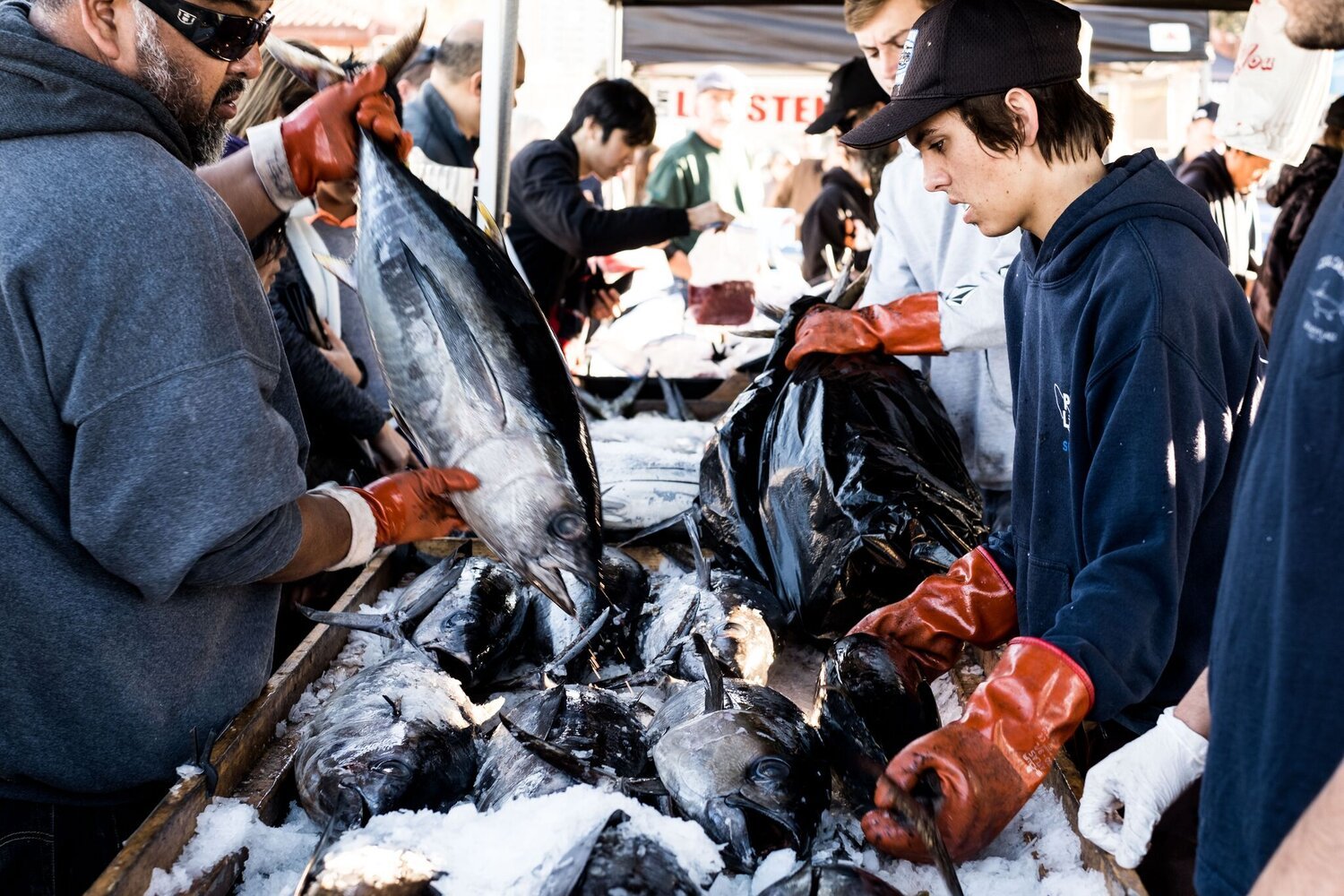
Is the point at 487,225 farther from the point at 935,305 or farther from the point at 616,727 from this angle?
the point at 935,305

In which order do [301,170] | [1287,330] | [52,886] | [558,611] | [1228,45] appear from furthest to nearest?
[1228,45] < [558,611] < [301,170] < [52,886] < [1287,330]

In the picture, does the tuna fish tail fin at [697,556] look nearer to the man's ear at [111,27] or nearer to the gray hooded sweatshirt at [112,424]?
the gray hooded sweatshirt at [112,424]

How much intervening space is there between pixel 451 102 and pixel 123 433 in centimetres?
401

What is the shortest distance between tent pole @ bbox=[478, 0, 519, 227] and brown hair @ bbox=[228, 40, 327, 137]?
0.58 metres

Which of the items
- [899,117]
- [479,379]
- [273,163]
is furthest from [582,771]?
[273,163]

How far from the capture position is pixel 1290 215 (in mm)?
6129

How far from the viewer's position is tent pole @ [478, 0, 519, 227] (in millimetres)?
3361

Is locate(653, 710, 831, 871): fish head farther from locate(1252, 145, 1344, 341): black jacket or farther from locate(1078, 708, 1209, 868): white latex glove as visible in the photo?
locate(1252, 145, 1344, 341): black jacket

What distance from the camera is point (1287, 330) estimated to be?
112 centimetres

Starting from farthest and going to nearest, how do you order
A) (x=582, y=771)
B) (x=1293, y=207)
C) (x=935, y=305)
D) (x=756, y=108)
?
1. (x=756, y=108)
2. (x=1293, y=207)
3. (x=935, y=305)
4. (x=582, y=771)

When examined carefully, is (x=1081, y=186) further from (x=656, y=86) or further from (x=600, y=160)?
(x=656, y=86)

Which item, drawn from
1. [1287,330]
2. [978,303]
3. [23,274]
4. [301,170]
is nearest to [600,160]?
[978,303]

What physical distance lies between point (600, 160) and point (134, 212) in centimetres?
478

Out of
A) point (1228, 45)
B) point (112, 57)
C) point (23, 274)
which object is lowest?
point (1228, 45)
